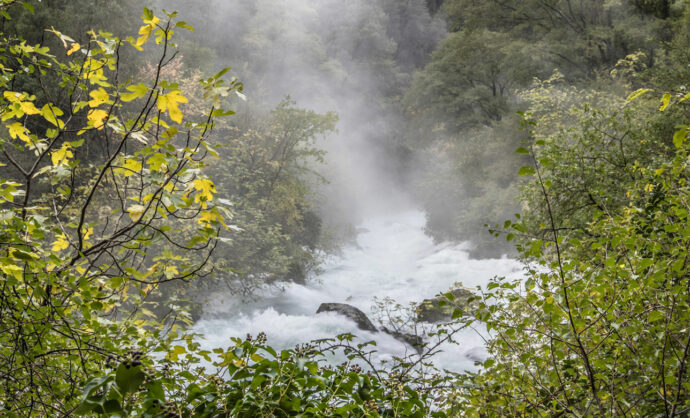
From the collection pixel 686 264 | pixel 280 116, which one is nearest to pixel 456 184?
pixel 280 116

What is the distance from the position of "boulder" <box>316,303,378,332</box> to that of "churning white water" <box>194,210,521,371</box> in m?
0.14

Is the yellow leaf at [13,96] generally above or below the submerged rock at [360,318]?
below

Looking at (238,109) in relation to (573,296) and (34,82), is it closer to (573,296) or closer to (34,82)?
(34,82)

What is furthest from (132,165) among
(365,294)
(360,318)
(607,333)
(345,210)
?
(345,210)

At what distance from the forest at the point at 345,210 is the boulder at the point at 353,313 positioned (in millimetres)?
77

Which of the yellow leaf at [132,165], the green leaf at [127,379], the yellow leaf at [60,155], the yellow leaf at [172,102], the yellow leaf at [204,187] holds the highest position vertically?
the yellow leaf at [60,155]

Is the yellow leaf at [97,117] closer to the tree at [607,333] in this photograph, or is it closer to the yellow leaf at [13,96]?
the yellow leaf at [13,96]

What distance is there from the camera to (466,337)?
1017 cm

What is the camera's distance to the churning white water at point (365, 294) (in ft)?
32.7

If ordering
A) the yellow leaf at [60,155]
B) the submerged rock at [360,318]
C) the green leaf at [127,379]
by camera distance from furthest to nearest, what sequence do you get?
the submerged rock at [360,318] < the yellow leaf at [60,155] < the green leaf at [127,379]

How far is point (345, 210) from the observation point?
27484 millimetres

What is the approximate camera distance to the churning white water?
9977 mm

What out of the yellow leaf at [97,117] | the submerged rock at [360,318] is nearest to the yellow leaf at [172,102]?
the yellow leaf at [97,117]

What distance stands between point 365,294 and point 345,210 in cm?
1320
